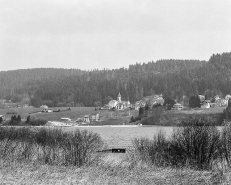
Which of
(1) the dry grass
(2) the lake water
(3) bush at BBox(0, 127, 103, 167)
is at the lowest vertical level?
(2) the lake water

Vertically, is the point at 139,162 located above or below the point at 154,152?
below

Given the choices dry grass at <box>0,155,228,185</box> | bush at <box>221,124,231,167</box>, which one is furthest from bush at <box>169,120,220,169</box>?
dry grass at <box>0,155,228,185</box>

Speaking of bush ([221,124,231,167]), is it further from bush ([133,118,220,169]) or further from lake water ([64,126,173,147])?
lake water ([64,126,173,147])

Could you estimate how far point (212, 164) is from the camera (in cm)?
2877

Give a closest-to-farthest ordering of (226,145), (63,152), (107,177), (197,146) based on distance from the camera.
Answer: (107,177) → (197,146) → (226,145) → (63,152)

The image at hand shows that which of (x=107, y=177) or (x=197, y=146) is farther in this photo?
(x=197, y=146)

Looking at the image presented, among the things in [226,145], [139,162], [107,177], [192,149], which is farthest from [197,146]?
[107,177]

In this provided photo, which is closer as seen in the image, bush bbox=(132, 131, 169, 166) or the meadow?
the meadow

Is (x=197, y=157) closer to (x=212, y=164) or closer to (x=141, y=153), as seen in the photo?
(x=212, y=164)

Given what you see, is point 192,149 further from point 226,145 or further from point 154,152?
point 154,152

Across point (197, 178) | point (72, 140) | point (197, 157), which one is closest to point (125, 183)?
point (197, 178)

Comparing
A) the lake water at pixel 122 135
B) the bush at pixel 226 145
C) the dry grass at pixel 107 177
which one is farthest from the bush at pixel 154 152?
the lake water at pixel 122 135

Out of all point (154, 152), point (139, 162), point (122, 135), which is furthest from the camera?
point (122, 135)

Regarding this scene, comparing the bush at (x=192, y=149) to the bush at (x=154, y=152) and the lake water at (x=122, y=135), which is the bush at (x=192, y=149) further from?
the lake water at (x=122, y=135)
